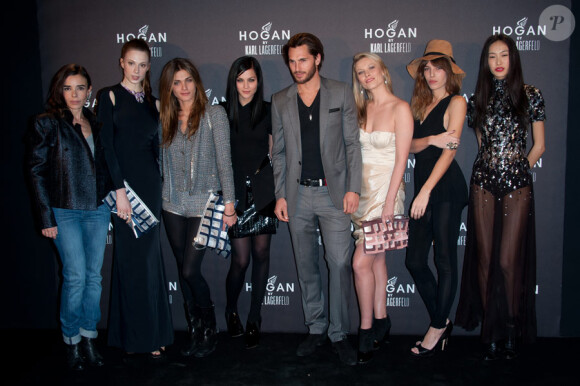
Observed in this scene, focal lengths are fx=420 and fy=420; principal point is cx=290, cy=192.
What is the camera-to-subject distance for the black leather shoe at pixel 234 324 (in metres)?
3.31

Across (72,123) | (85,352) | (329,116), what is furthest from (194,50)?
(85,352)

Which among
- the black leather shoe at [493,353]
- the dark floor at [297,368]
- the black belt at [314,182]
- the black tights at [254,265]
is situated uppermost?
the black belt at [314,182]

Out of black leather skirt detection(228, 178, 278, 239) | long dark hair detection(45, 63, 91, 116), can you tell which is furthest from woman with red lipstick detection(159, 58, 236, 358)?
long dark hair detection(45, 63, 91, 116)

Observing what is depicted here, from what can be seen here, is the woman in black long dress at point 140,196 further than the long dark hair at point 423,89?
No

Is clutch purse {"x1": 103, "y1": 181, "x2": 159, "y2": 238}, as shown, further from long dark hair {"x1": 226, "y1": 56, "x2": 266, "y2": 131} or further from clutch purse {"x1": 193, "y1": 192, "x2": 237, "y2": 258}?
long dark hair {"x1": 226, "y1": 56, "x2": 266, "y2": 131}

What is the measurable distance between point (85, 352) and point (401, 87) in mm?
3107

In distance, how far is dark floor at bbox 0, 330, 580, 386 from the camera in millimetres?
2736

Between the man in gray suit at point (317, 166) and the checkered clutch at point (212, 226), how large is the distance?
407 mm

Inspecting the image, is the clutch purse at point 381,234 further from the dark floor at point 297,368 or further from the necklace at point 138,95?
the necklace at point 138,95

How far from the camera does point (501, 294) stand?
118 inches

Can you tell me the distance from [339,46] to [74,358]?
3025mm

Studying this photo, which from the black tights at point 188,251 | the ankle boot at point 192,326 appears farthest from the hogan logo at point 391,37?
the ankle boot at point 192,326

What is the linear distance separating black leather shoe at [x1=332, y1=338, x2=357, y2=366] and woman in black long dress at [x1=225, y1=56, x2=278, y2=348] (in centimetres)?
79

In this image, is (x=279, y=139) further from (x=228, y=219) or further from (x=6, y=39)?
(x=6, y=39)
